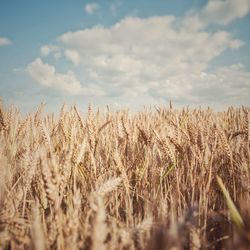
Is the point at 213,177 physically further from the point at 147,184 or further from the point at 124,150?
the point at 124,150

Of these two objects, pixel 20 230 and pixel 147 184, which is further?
pixel 147 184

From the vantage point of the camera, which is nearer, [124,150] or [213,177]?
[213,177]

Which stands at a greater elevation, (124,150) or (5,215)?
(124,150)

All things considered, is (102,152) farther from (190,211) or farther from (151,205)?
(190,211)

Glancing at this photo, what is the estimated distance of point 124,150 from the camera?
194 cm

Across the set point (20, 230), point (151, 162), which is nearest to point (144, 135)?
point (151, 162)

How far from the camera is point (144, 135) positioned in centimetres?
165

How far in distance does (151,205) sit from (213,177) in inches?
19.0

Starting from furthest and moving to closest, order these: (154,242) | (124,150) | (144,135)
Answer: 1. (124,150)
2. (144,135)
3. (154,242)

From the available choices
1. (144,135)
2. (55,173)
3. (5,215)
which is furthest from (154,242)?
(144,135)

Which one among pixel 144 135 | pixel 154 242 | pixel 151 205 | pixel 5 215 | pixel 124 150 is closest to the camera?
pixel 154 242

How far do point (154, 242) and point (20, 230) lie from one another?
648mm

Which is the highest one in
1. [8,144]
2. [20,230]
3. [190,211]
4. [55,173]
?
[8,144]

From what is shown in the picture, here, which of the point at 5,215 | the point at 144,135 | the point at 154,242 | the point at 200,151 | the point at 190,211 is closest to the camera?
the point at 154,242
